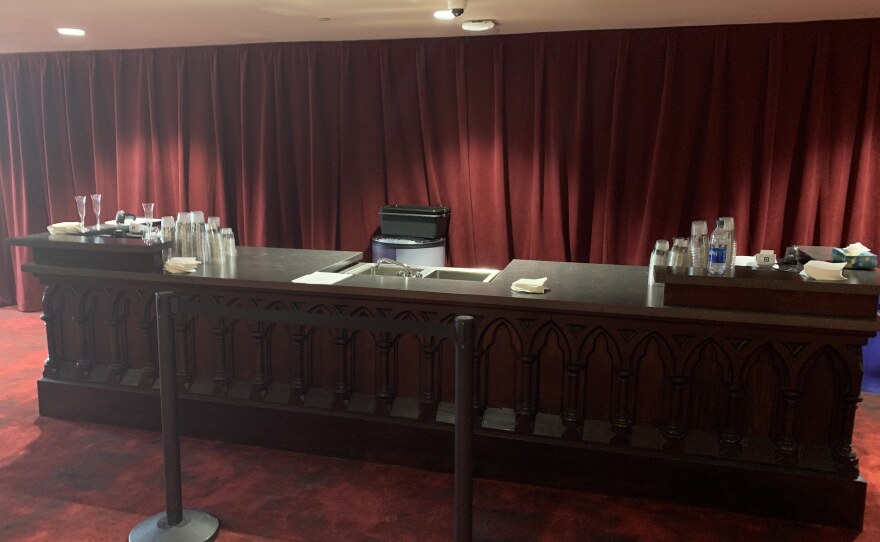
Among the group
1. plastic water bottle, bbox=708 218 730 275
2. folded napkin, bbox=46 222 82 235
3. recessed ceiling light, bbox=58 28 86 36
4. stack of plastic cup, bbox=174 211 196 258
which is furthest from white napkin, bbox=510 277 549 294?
recessed ceiling light, bbox=58 28 86 36

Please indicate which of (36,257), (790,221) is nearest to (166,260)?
(36,257)

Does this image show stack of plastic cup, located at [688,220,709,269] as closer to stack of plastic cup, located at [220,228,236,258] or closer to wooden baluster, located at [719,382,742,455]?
wooden baluster, located at [719,382,742,455]

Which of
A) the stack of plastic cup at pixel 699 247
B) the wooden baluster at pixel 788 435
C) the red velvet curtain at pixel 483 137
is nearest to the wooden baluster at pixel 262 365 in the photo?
the stack of plastic cup at pixel 699 247

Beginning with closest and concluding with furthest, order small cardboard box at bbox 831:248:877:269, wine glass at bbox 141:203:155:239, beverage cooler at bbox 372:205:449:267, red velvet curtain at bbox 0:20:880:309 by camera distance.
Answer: small cardboard box at bbox 831:248:877:269 → wine glass at bbox 141:203:155:239 → red velvet curtain at bbox 0:20:880:309 → beverage cooler at bbox 372:205:449:267

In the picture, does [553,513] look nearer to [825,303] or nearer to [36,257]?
[825,303]

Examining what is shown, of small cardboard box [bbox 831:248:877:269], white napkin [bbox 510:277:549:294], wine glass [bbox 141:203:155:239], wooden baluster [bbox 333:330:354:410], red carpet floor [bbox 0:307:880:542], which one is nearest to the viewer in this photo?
red carpet floor [bbox 0:307:880:542]

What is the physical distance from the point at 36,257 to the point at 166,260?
70 cm

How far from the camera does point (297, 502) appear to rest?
2.80 meters

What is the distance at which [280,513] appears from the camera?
2.72 meters

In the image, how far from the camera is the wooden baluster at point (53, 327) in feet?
11.5

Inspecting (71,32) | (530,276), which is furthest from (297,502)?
(71,32)

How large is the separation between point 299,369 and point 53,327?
4.46 ft

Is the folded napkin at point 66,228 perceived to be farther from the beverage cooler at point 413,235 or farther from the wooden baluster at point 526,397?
the wooden baluster at point 526,397

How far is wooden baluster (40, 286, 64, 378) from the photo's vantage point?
11.5 ft
